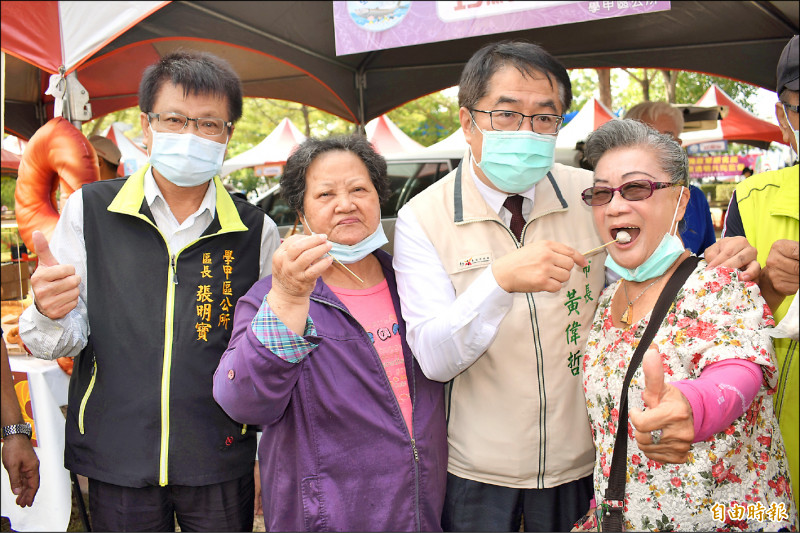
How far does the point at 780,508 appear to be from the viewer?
1.53m

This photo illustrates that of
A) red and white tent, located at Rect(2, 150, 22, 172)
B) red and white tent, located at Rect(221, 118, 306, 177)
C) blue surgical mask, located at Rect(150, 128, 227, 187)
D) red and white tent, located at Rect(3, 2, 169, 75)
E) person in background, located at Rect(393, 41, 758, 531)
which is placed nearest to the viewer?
person in background, located at Rect(393, 41, 758, 531)

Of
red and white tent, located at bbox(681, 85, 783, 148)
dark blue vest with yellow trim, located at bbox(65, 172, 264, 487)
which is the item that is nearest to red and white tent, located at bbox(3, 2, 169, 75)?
dark blue vest with yellow trim, located at bbox(65, 172, 264, 487)

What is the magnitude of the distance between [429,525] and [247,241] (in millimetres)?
1220

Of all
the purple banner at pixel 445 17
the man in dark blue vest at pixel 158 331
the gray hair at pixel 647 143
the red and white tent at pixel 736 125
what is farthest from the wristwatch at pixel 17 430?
the red and white tent at pixel 736 125

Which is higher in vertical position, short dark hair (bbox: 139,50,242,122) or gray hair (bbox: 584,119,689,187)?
short dark hair (bbox: 139,50,242,122)

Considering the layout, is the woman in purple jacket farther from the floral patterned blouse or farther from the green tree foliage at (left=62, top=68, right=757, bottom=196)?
the green tree foliage at (left=62, top=68, right=757, bottom=196)

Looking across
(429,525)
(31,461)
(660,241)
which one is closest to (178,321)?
(31,461)

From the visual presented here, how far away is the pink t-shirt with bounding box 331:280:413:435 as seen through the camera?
187cm

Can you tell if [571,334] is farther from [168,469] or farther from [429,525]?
[168,469]

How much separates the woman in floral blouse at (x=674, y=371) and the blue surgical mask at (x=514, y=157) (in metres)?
0.17

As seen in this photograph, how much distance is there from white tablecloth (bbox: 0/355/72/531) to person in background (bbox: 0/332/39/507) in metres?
1.15

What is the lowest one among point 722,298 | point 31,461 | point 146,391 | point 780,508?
point 780,508

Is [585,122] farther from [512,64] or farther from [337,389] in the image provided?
[337,389]

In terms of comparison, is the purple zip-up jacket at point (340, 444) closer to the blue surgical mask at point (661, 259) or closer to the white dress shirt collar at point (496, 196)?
the white dress shirt collar at point (496, 196)
